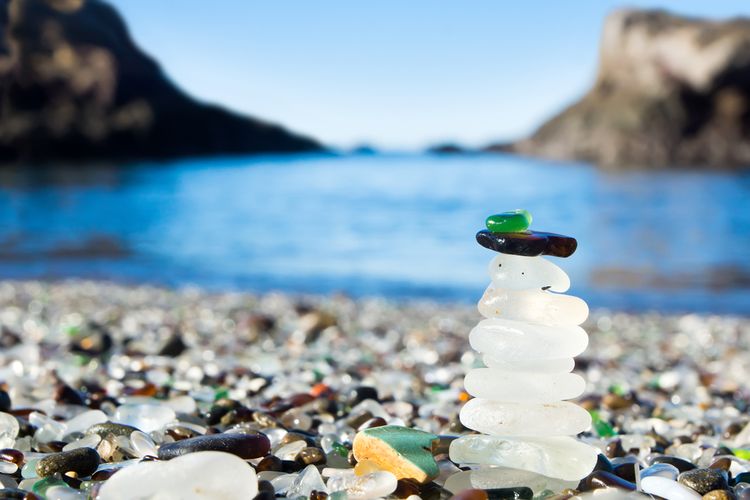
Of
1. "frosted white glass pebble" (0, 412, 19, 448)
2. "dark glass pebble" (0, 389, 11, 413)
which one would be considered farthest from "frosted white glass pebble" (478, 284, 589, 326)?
"dark glass pebble" (0, 389, 11, 413)

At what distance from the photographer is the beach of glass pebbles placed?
4.89ft

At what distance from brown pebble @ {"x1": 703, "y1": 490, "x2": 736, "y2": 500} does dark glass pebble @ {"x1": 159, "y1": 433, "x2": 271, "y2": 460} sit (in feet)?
3.05

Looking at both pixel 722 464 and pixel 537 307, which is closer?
pixel 537 307

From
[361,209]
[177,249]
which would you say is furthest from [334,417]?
[361,209]

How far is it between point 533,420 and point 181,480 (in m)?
0.73

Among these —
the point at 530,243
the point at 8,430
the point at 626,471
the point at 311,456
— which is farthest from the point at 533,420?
the point at 8,430

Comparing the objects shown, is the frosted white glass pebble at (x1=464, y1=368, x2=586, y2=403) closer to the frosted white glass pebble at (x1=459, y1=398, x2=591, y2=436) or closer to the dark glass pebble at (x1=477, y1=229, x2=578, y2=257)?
the frosted white glass pebble at (x1=459, y1=398, x2=591, y2=436)

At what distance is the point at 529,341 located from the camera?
155 centimetres

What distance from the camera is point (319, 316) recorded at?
203 inches

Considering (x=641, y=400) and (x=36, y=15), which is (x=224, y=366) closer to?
(x=641, y=400)

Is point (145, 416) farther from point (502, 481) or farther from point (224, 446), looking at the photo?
point (502, 481)

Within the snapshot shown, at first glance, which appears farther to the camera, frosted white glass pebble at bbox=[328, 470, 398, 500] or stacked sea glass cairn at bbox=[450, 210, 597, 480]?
stacked sea glass cairn at bbox=[450, 210, 597, 480]

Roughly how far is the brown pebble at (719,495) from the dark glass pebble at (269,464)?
89cm

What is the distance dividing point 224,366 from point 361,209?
22.2 m
